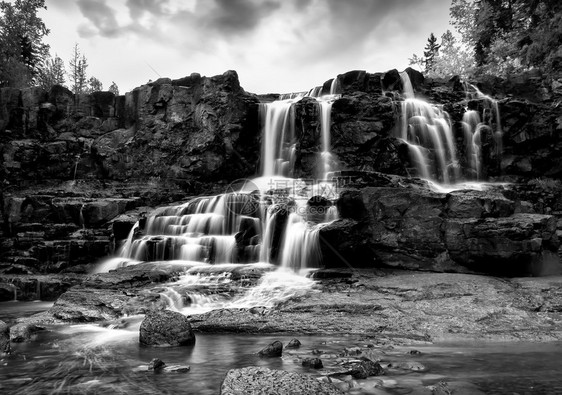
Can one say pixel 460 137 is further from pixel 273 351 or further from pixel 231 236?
pixel 273 351

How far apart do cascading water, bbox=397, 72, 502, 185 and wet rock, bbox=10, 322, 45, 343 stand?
19064mm

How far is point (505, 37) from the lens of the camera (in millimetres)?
29344

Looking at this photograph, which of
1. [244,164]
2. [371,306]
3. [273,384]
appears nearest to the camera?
[273,384]

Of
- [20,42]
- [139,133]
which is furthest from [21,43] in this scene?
[139,133]

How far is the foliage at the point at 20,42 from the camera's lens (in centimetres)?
3139

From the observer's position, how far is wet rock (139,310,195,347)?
7094mm

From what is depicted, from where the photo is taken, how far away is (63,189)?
24453 mm

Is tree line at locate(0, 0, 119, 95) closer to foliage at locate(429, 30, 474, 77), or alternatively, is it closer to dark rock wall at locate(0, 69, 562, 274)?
dark rock wall at locate(0, 69, 562, 274)

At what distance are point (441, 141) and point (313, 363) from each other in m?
20.0

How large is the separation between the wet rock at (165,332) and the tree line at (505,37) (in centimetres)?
1184

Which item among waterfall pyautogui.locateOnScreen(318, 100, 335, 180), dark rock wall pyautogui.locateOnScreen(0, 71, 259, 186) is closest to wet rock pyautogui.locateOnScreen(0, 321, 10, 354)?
waterfall pyautogui.locateOnScreen(318, 100, 335, 180)

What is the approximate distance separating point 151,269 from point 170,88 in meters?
17.8

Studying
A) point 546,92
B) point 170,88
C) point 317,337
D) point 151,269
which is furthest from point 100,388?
point 546,92

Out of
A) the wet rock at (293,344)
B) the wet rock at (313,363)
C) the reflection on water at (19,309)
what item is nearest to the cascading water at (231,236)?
the reflection on water at (19,309)
